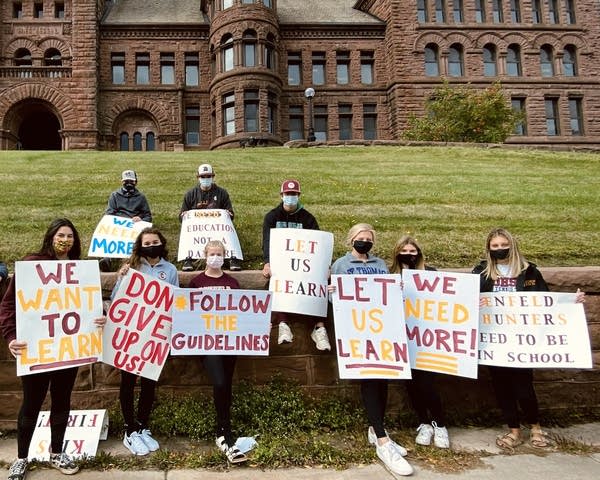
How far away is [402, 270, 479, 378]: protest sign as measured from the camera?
431cm

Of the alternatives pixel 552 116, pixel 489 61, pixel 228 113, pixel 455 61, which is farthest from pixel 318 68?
pixel 552 116

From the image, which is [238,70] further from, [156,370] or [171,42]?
[156,370]

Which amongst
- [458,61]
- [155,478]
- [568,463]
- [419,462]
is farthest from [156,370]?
[458,61]

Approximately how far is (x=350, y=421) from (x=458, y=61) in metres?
33.3

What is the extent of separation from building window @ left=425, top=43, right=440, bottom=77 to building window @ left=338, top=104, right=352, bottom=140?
595cm

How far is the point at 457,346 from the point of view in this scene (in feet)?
14.2

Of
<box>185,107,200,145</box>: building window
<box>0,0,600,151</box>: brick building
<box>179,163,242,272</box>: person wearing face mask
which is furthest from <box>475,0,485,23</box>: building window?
<box>179,163,242,272</box>: person wearing face mask

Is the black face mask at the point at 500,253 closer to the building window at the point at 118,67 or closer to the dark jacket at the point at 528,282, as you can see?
the dark jacket at the point at 528,282

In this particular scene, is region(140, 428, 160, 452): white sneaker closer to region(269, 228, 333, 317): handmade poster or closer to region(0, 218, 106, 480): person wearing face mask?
region(0, 218, 106, 480): person wearing face mask

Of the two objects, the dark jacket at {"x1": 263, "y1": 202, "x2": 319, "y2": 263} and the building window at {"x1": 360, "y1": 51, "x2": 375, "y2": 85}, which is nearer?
the dark jacket at {"x1": 263, "y1": 202, "x2": 319, "y2": 263}

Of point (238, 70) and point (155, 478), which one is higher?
point (238, 70)

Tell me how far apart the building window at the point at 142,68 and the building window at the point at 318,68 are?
1199cm

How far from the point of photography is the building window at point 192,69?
33.5 meters

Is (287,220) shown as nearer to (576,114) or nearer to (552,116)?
(552,116)
